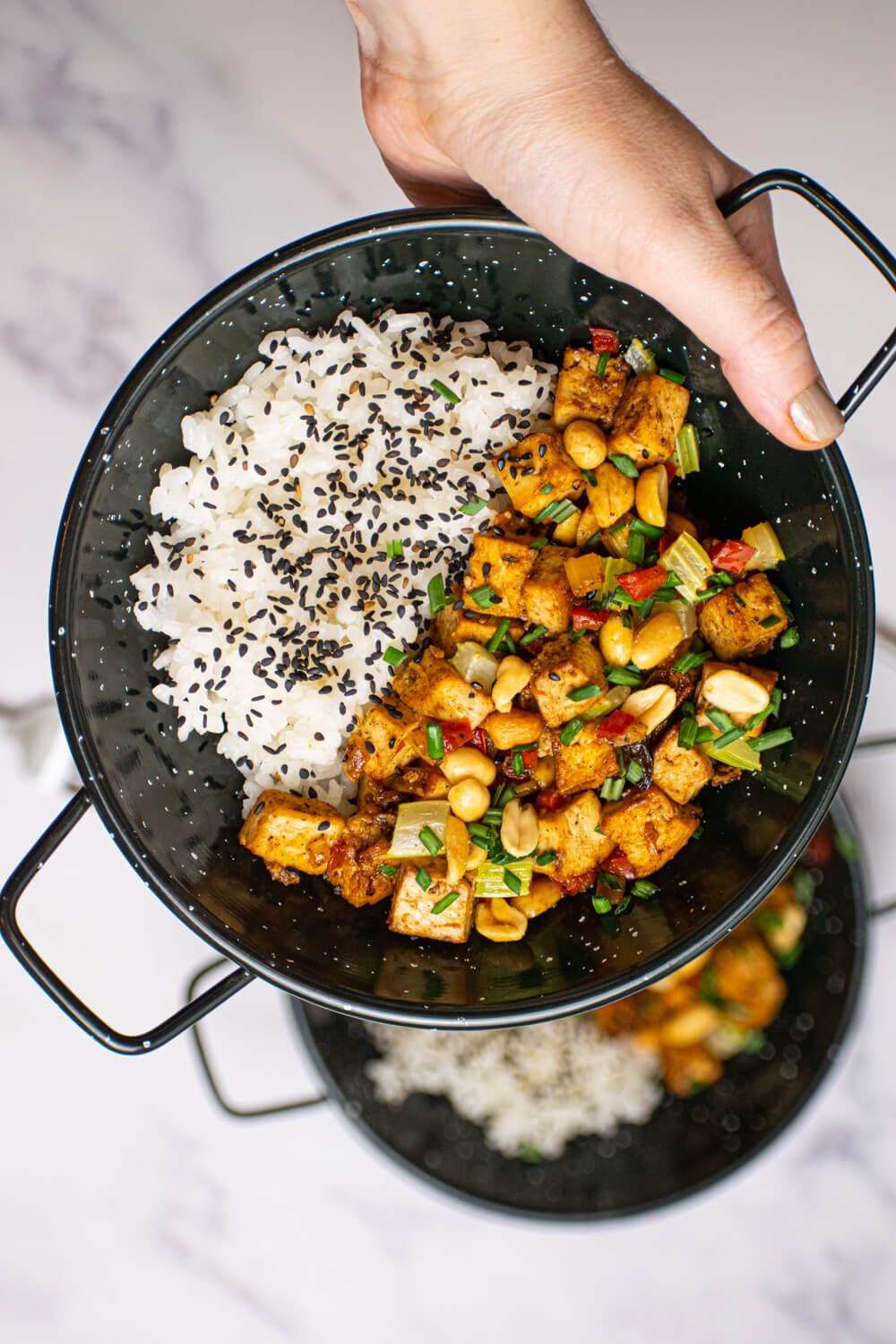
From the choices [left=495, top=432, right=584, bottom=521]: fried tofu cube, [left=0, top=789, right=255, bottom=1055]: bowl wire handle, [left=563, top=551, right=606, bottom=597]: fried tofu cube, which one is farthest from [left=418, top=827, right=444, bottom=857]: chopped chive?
[left=495, top=432, right=584, bottom=521]: fried tofu cube

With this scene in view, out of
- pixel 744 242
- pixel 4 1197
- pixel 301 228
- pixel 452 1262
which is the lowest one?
pixel 4 1197

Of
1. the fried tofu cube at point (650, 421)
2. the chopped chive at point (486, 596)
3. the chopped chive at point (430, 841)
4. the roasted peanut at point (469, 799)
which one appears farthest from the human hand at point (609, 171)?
the chopped chive at point (430, 841)

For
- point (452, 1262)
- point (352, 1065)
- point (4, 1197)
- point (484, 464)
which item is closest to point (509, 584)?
point (484, 464)

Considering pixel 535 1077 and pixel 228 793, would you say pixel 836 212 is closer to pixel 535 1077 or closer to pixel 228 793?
pixel 228 793

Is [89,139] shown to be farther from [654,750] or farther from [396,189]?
[654,750]

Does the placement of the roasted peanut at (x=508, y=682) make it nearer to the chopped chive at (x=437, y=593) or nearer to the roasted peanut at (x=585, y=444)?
the chopped chive at (x=437, y=593)

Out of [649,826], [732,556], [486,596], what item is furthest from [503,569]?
[649,826]
